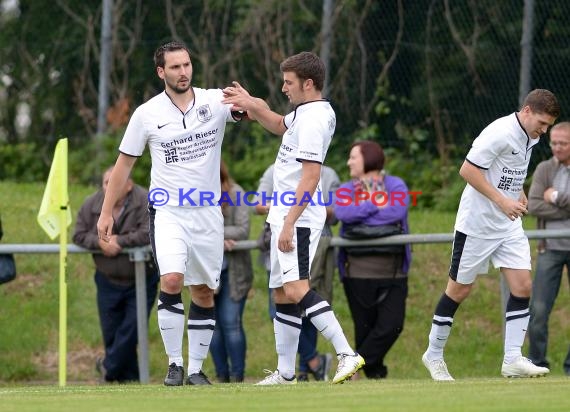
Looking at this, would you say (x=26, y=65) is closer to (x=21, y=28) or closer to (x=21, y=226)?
(x=21, y=28)

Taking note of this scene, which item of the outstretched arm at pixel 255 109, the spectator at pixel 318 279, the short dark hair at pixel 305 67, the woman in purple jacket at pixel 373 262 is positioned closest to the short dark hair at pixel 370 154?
the woman in purple jacket at pixel 373 262

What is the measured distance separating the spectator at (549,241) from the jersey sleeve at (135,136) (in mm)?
3939

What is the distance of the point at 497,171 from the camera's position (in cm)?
1128

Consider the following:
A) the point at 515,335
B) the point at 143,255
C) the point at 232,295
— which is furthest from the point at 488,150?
the point at 143,255

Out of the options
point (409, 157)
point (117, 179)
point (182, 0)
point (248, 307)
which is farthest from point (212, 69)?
point (117, 179)

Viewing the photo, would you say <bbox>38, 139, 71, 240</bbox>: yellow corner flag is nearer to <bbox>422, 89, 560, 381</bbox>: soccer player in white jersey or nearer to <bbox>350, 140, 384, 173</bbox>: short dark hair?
<bbox>350, 140, 384, 173</bbox>: short dark hair

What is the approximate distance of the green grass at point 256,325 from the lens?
1512 centimetres

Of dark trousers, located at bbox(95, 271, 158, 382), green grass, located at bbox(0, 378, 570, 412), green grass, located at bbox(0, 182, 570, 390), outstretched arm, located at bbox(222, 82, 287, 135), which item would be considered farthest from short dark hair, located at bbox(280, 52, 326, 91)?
green grass, located at bbox(0, 182, 570, 390)

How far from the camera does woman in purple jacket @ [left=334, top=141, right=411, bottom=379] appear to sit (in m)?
13.5

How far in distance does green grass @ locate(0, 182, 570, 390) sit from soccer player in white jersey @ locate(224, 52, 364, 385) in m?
4.06

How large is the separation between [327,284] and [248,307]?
7.43 ft

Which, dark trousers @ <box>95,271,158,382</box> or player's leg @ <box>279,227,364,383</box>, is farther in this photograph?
dark trousers @ <box>95,271,158,382</box>

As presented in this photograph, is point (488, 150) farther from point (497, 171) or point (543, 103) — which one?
point (543, 103)

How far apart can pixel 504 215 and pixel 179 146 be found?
8.07 feet
